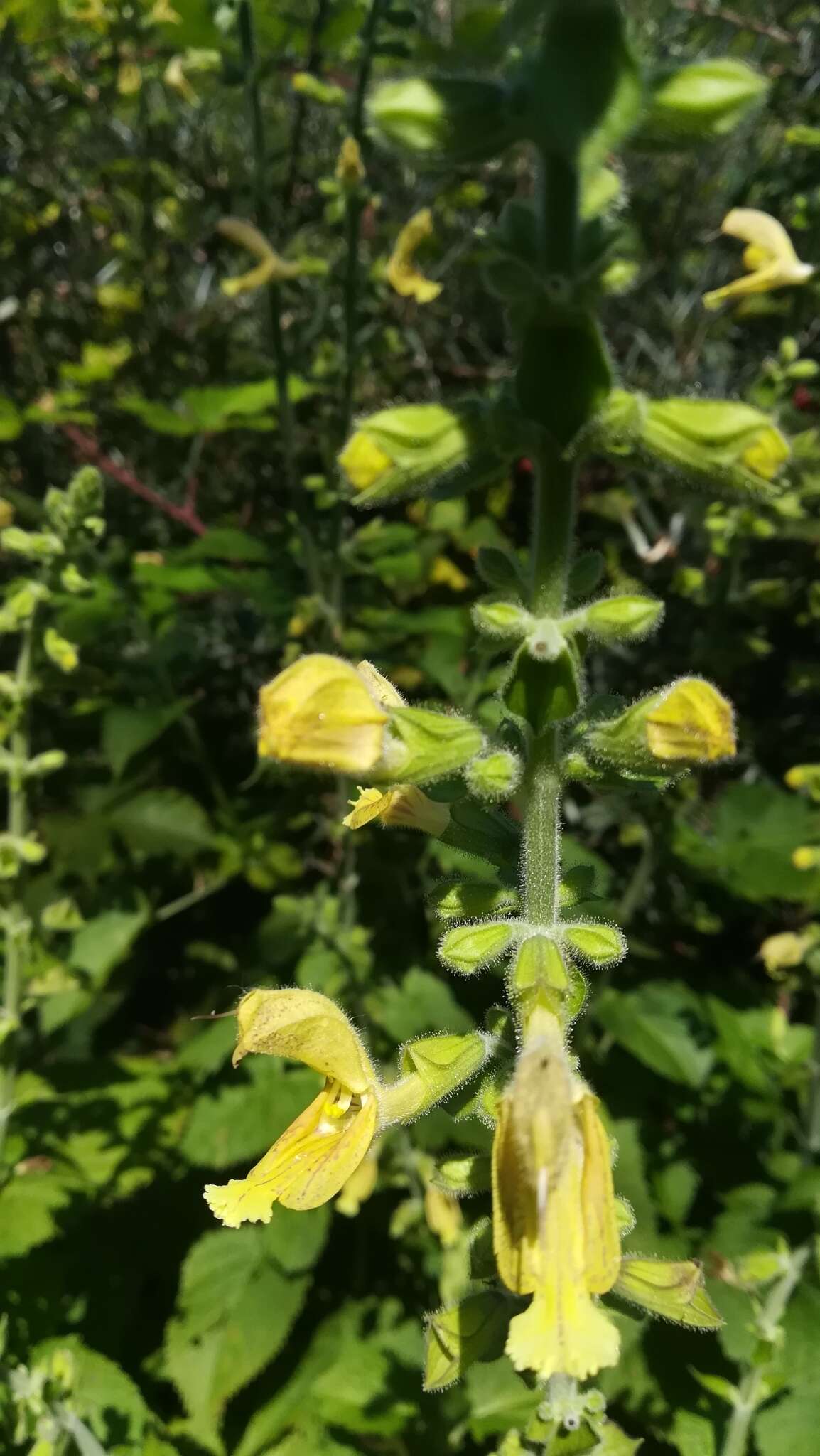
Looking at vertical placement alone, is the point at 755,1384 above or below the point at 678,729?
below

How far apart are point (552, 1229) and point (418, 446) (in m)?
0.93

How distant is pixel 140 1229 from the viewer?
9.80 ft

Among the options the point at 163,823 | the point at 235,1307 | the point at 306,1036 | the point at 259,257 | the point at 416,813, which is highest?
the point at 259,257

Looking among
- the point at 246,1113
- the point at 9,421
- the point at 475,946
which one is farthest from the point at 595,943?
the point at 9,421

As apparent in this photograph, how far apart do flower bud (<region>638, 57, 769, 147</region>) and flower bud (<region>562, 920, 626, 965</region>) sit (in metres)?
0.96

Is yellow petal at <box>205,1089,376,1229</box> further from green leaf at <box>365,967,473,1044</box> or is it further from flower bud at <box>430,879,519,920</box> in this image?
green leaf at <box>365,967,473,1044</box>

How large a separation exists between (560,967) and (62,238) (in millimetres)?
5268

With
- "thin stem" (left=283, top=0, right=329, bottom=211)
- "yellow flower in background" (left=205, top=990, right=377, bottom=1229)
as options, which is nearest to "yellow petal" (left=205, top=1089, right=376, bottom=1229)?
"yellow flower in background" (left=205, top=990, right=377, bottom=1229)

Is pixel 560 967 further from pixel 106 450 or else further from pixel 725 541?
pixel 106 450

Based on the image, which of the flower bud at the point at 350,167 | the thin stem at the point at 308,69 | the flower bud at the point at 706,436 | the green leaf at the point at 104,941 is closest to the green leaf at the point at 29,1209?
the green leaf at the point at 104,941

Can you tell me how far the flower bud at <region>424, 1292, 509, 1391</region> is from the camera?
136 cm

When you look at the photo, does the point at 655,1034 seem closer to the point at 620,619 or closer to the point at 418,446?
the point at 620,619

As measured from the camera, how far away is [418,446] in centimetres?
119

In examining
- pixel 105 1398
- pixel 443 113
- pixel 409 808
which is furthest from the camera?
pixel 105 1398
